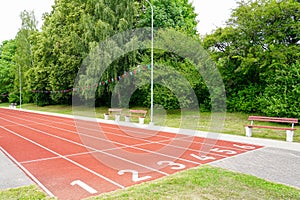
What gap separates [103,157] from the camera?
701cm

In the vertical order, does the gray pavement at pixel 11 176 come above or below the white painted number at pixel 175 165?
below

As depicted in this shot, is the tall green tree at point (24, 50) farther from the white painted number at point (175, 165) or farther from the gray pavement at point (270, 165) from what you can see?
the gray pavement at point (270, 165)

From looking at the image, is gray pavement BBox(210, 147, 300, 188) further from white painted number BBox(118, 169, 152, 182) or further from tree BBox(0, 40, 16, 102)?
tree BBox(0, 40, 16, 102)

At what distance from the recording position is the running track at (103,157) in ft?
16.2

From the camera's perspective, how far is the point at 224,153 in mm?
7480

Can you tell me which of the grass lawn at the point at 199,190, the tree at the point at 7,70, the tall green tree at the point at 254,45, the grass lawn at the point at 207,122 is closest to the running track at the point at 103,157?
the grass lawn at the point at 199,190

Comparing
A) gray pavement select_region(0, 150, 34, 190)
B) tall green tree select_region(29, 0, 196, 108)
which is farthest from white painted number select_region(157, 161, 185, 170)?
tall green tree select_region(29, 0, 196, 108)

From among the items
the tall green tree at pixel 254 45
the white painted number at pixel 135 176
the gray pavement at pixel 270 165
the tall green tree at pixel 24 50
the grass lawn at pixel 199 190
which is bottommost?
→ the white painted number at pixel 135 176

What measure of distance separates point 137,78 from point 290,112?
10.3m

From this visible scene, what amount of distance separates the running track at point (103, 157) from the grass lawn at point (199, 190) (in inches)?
16.3

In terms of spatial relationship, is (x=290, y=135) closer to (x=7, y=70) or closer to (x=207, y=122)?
(x=207, y=122)

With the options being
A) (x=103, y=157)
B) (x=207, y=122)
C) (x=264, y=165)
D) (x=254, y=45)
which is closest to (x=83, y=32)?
(x=207, y=122)

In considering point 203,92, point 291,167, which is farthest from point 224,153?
point 203,92

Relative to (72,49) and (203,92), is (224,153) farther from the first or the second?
(72,49)
